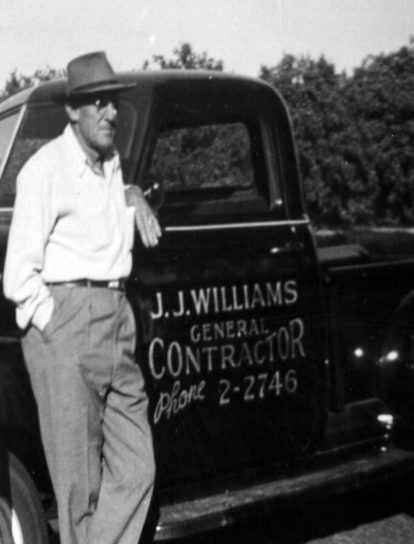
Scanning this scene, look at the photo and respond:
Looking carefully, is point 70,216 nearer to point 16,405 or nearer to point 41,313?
point 41,313

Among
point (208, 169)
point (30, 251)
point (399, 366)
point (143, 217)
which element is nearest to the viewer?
point (30, 251)

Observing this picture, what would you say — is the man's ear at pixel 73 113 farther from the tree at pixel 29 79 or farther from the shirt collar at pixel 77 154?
the tree at pixel 29 79

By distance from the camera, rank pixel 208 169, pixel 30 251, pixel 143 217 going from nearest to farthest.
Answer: pixel 30 251 < pixel 143 217 < pixel 208 169

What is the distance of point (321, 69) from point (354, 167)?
3.07ft

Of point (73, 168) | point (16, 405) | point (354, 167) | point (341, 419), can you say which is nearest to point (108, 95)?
point (73, 168)

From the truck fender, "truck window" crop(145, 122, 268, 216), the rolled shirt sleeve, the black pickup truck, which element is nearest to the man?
the rolled shirt sleeve

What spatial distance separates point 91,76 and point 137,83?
488 millimetres

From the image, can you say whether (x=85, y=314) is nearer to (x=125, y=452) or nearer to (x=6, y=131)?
(x=125, y=452)

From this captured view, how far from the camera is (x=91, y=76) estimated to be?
11.6 feet

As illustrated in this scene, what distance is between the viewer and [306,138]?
5453 millimetres

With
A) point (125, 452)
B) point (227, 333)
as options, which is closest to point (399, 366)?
point (227, 333)

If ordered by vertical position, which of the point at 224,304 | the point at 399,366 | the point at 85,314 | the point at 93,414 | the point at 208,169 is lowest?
the point at 399,366

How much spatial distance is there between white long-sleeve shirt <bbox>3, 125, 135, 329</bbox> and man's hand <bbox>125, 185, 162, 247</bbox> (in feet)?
0.22

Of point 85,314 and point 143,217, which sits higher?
point 143,217
